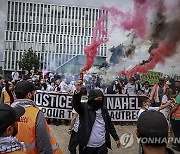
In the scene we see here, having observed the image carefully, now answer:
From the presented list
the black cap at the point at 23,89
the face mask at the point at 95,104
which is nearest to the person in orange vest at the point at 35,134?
the black cap at the point at 23,89

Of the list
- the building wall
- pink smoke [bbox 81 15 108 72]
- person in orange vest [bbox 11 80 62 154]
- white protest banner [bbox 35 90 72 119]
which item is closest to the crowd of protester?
person in orange vest [bbox 11 80 62 154]

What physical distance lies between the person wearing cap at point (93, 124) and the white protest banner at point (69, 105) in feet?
21.2

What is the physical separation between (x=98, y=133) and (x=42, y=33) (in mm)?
104939

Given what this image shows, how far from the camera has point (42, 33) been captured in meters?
107

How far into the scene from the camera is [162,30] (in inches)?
601

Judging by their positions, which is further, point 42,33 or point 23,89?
point 42,33

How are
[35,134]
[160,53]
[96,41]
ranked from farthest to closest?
[96,41], [160,53], [35,134]

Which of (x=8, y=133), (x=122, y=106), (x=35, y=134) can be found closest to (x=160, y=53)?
(x=122, y=106)

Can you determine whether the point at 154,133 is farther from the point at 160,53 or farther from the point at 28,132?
the point at 160,53

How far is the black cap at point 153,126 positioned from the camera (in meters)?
1.89

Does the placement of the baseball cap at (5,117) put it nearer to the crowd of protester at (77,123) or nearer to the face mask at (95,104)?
the crowd of protester at (77,123)

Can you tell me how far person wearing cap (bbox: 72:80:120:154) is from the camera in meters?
4.63

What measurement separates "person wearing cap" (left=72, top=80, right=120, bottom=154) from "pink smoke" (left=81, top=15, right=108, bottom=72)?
11.2m

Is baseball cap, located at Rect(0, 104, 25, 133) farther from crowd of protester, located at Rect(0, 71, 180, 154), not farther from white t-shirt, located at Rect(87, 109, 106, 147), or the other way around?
white t-shirt, located at Rect(87, 109, 106, 147)
